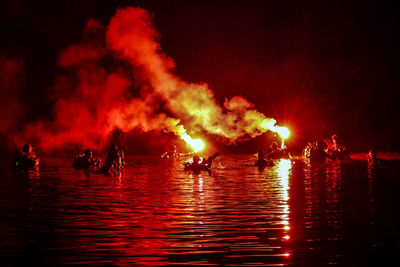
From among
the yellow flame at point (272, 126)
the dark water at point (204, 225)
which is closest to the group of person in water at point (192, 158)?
the yellow flame at point (272, 126)

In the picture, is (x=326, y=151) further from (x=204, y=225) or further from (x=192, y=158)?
(x=204, y=225)

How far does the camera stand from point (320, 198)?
1116 inches

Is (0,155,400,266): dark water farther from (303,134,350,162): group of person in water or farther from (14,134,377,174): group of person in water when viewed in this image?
(303,134,350,162): group of person in water

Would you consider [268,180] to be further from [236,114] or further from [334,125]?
[334,125]

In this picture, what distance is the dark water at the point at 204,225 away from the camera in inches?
594

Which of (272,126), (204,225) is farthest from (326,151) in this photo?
(204,225)

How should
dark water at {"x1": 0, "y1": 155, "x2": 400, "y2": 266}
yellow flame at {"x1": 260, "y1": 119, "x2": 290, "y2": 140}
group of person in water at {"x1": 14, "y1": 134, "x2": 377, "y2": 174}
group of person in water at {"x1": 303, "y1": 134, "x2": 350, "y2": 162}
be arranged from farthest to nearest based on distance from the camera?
yellow flame at {"x1": 260, "y1": 119, "x2": 290, "y2": 140} < group of person in water at {"x1": 303, "y1": 134, "x2": 350, "y2": 162} < group of person in water at {"x1": 14, "y1": 134, "x2": 377, "y2": 174} < dark water at {"x1": 0, "y1": 155, "x2": 400, "y2": 266}

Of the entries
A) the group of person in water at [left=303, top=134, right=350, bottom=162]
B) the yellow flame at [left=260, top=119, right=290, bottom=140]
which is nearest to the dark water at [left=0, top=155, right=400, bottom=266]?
the group of person in water at [left=303, top=134, right=350, bottom=162]

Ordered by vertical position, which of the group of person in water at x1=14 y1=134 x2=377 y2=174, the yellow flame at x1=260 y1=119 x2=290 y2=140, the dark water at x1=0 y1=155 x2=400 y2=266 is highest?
the yellow flame at x1=260 y1=119 x2=290 y2=140

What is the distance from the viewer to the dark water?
49.5ft

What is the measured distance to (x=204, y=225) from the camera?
65.7ft

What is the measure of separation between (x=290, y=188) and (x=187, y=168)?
19.6 m

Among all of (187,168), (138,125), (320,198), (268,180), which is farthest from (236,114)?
(320,198)

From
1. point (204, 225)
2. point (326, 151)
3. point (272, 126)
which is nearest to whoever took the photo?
point (204, 225)
